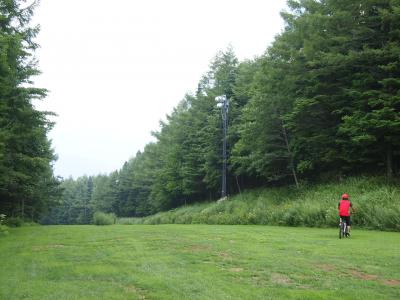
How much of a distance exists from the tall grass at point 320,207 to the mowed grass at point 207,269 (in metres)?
3.18

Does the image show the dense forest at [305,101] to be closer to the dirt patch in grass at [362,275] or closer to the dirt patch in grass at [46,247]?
the dirt patch in grass at [46,247]

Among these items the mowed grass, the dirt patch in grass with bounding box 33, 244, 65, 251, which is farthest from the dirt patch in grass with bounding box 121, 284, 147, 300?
the dirt patch in grass with bounding box 33, 244, 65, 251

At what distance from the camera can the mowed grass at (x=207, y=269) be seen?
23.0 ft

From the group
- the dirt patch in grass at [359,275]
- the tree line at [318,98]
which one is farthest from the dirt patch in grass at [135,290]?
the tree line at [318,98]

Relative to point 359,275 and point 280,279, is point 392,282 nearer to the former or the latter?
point 359,275

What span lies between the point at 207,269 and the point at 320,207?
11882mm

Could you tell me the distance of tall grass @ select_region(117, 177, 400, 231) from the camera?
16.9 metres

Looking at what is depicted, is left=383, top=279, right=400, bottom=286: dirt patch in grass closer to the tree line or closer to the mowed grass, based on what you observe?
the mowed grass

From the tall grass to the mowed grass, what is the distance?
318 cm

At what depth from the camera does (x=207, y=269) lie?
8906 mm

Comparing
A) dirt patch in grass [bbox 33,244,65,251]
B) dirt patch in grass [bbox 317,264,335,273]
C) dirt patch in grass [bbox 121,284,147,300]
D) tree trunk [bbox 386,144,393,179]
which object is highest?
tree trunk [bbox 386,144,393,179]

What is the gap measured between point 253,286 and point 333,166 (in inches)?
831

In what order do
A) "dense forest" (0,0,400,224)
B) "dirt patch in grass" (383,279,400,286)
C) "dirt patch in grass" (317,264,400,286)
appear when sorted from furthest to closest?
"dense forest" (0,0,400,224) < "dirt patch in grass" (317,264,400,286) < "dirt patch in grass" (383,279,400,286)

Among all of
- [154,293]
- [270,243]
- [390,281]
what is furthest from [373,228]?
[154,293]
